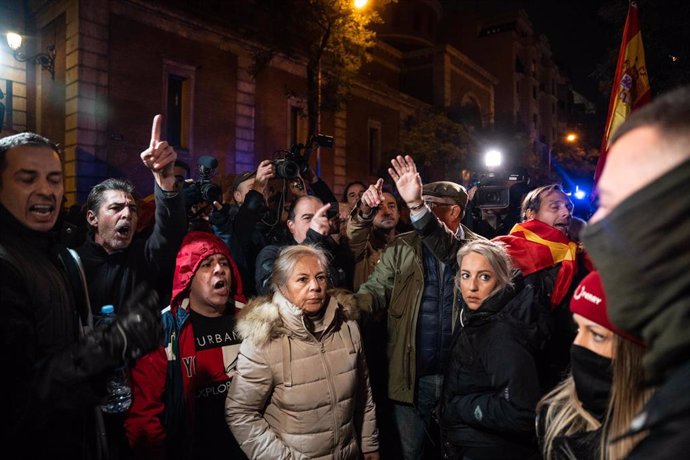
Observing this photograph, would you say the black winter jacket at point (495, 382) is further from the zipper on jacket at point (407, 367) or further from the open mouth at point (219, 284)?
the open mouth at point (219, 284)

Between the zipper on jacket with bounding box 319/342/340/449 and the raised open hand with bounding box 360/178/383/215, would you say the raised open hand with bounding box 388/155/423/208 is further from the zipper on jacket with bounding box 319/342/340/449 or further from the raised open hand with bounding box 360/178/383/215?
the zipper on jacket with bounding box 319/342/340/449

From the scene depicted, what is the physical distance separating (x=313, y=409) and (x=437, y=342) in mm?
1155

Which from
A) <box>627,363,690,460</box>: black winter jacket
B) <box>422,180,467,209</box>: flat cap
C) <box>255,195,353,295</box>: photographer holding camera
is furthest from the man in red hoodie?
<box>627,363,690,460</box>: black winter jacket

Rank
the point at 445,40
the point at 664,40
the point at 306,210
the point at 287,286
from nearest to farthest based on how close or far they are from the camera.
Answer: the point at 287,286, the point at 306,210, the point at 664,40, the point at 445,40

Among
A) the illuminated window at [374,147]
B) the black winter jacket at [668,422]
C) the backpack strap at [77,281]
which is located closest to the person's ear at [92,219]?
the backpack strap at [77,281]

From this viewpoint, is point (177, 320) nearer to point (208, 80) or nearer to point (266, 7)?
point (208, 80)

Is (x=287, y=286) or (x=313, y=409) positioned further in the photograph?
(x=287, y=286)

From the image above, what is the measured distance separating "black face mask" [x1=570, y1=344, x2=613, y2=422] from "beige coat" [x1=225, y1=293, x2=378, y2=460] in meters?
1.41

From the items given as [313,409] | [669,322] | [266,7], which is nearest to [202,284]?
[313,409]


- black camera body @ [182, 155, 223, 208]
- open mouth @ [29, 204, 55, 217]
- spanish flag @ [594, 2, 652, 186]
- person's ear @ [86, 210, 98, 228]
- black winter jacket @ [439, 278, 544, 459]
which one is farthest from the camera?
spanish flag @ [594, 2, 652, 186]

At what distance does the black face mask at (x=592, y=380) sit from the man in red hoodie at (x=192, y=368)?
198 cm

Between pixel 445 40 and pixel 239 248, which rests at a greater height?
pixel 445 40

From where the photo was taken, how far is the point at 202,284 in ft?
10.1

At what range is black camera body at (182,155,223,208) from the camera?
3.86 metres
